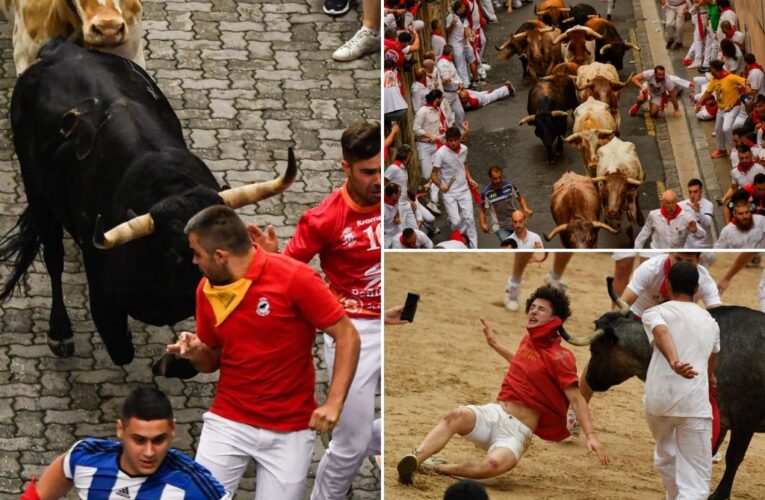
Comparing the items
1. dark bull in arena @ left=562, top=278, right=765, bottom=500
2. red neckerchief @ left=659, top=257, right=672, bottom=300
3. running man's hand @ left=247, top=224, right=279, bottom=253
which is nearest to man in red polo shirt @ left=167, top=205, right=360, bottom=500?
running man's hand @ left=247, top=224, right=279, bottom=253

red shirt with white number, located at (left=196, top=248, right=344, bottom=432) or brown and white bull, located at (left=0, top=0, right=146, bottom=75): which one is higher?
red shirt with white number, located at (left=196, top=248, right=344, bottom=432)

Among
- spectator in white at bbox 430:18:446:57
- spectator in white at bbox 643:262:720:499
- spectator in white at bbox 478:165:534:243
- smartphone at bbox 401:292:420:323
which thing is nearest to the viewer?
smartphone at bbox 401:292:420:323

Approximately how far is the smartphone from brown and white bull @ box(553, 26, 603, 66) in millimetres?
13698

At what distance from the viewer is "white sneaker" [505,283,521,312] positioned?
14312mm

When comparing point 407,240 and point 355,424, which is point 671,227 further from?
point 355,424

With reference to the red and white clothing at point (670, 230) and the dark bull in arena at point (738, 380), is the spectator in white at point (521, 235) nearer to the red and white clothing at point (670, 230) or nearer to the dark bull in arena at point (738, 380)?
the red and white clothing at point (670, 230)

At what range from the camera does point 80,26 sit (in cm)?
1367

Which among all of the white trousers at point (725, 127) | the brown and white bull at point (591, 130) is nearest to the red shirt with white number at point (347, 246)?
the brown and white bull at point (591, 130)

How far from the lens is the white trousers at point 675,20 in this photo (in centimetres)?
2372

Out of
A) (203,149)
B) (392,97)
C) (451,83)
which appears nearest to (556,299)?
(203,149)

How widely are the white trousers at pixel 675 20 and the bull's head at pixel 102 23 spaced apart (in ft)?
38.6

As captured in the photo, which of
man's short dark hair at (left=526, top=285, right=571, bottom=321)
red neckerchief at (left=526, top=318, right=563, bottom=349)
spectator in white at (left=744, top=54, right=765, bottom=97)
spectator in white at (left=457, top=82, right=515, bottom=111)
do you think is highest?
man's short dark hair at (left=526, top=285, right=571, bottom=321)

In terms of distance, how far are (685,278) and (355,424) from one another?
196cm

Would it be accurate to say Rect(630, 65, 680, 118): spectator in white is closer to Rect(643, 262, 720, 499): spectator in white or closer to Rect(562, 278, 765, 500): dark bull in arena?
Rect(562, 278, 765, 500): dark bull in arena
